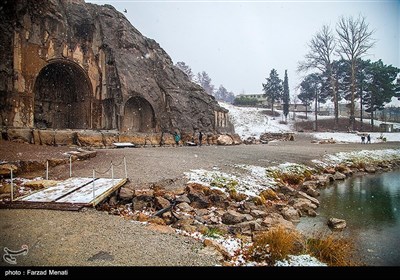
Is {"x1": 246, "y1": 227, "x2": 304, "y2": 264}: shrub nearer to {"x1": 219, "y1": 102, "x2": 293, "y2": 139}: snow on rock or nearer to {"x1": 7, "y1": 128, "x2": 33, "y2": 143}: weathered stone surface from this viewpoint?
{"x1": 7, "y1": 128, "x2": 33, "y2": 143}: weathered stone surface

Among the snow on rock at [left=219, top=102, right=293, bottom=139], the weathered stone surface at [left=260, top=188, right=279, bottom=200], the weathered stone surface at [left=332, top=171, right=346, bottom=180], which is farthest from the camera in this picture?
the snow on rock at [left=219, top=102, right=293, bottom=139]

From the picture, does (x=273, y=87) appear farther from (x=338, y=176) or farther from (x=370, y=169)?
(x=338, y=176)

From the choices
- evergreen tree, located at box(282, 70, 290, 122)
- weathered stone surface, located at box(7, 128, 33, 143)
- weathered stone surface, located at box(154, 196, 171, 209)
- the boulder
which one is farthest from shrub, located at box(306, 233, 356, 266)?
evergreen tree, located at box(282, 70, 290, 122)

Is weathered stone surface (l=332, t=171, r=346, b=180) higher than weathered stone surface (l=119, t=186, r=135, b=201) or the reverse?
the reverse

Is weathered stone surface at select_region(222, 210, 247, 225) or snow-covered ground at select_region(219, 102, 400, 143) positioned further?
snow-covered ground at select_region(219, 102, 400, 143)

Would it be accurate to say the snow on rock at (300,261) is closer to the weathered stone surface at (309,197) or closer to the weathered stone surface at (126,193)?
the weathered stone surface at (126,193)

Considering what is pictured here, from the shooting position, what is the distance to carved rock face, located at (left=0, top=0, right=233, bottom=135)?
1669 cm

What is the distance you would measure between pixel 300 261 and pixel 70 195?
572 centimetres

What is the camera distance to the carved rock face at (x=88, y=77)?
16.7 m

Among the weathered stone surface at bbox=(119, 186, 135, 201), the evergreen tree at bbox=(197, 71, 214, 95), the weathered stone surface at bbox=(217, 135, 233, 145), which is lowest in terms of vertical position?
the weathered stone surface at bbox=(119, 186, 135, 201)

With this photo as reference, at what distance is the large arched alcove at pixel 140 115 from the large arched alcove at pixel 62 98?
4.00 meters

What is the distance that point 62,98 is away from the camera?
71.2 feet

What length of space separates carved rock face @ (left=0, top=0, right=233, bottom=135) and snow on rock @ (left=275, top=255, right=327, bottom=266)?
62.0 ft

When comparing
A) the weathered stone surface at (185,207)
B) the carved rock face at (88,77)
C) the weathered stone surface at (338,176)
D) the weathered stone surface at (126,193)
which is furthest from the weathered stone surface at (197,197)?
the carved rock face at (88,77)
